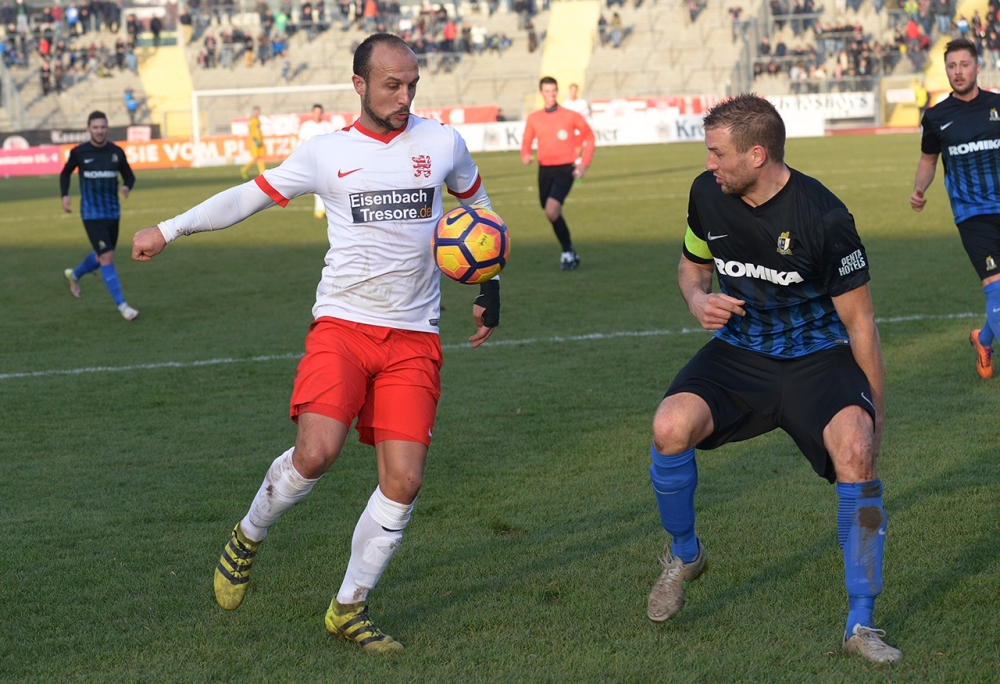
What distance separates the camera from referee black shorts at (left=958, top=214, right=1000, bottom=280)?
7.75 metres

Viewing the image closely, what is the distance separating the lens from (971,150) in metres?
7.92

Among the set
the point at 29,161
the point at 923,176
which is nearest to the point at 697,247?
the point at 923,176

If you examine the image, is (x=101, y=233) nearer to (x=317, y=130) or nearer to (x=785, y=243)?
(x=785, y=243)

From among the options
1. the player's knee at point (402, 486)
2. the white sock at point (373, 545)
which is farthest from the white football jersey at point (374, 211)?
the white sock at point (373, 545)

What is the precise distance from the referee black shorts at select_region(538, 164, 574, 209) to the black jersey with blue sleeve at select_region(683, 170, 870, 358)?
10484 millimetres

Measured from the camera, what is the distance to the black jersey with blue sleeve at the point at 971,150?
25.8ft

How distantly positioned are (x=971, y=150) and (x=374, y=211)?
5018 mm

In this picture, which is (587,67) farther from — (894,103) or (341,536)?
(341,536)

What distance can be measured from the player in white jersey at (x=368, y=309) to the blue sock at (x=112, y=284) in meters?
8.20

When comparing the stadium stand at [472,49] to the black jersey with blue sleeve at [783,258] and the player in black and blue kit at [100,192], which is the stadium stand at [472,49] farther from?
the black jersey with blue sleeve at [783,258]

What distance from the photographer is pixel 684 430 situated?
429cm

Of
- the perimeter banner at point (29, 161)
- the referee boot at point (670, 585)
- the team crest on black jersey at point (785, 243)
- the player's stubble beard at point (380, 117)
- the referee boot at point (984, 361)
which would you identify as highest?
the player's stubble beard at point (380, 117)

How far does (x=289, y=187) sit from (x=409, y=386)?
3.01 feet

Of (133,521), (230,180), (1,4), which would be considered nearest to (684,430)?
(133,521)
